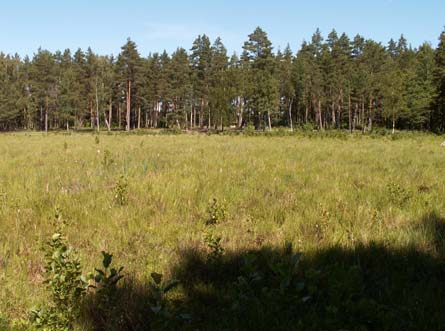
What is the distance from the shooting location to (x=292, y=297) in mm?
2781

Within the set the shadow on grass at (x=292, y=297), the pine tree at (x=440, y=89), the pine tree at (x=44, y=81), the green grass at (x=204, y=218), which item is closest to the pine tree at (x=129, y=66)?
the pine tree at (x=44, y=81)

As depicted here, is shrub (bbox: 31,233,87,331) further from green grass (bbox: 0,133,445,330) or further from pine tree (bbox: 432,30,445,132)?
pine tree (bbox: 432,30,445,132)

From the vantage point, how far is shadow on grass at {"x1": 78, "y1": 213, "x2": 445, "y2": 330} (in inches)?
102

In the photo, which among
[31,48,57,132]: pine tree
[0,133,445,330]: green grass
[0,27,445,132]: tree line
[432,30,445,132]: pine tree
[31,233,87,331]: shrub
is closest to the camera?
[31,233,87,331]: shrub

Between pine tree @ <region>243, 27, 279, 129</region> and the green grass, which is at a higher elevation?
pine tree @ <region>243, 27, 279, 129</region>

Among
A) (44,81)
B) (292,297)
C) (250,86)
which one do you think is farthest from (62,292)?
(44,81)

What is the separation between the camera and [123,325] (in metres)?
2.74

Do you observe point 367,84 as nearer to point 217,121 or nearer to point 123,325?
point 217,121

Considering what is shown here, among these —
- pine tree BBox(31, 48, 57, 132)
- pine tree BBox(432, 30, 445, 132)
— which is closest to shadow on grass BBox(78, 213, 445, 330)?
pine tree BBox(432, 30, 445, 132)

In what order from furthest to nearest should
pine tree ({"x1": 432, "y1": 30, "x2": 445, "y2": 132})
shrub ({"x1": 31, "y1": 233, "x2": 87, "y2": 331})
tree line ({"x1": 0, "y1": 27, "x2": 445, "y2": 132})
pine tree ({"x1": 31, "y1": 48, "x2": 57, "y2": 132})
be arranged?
pine tree ({"x1": 31, "y1": 48, "x2": 57, "y2": 132}), tree line ({"x1": 0, "y1": 27, "x2": 445, "y2": 132}), pine tree ({"x1": 432, "y1": 30, "x2": 445, "y2": 132}), shrub ({"x1": 31, "y1": 233, "x2": 87, "y2": 331})

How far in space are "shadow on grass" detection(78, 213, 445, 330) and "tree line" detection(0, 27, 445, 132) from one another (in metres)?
48.9

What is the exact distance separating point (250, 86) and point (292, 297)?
55.1m

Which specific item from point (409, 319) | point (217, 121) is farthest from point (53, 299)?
point (217, 121)

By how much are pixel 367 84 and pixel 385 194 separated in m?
54.0
